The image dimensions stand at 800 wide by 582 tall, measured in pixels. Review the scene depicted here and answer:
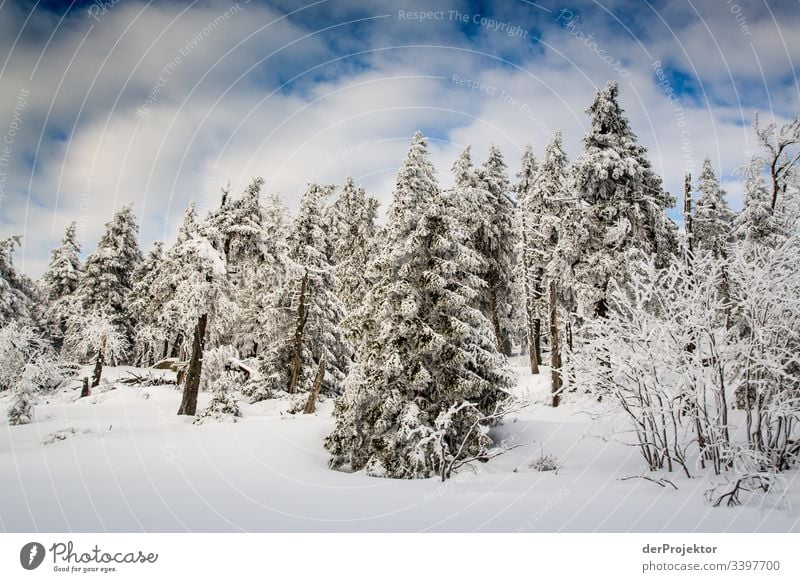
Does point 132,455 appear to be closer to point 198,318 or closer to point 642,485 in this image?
point 198,318

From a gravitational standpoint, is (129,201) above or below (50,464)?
above

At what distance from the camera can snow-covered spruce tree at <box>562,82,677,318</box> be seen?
1692 centimetres

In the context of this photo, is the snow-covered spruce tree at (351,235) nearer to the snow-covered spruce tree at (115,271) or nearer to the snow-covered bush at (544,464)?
the snow-covered bush at (544,464)

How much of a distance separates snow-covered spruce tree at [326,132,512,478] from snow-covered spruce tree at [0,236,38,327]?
19.1 m

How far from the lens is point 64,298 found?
29.4 m

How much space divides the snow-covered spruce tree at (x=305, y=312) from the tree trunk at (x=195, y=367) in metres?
4.43

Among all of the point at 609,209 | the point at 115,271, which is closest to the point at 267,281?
the point at 609,209

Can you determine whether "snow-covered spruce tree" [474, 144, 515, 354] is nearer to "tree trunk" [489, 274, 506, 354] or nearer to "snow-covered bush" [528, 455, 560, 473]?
"tree trunk" [489, 274, 506, 354]

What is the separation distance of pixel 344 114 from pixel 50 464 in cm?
1216

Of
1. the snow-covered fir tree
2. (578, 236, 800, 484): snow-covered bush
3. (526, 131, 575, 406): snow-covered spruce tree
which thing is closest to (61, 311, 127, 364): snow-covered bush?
the snow-covered fir tree

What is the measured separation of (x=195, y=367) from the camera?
59.8 ft

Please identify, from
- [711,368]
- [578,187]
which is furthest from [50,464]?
[578,187]
